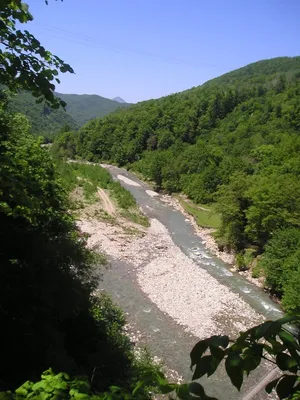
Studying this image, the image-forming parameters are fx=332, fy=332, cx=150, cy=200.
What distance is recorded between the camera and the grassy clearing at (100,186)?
122 ft

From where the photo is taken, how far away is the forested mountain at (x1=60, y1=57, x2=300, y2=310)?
81.6 feet

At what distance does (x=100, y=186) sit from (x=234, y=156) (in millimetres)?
25240

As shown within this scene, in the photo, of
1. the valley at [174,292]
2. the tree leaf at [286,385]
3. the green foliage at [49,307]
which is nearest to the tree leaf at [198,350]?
the tree leaf at [286,385]

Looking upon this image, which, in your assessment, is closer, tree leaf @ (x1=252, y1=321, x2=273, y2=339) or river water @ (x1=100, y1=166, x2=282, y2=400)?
tree leaf @ (x1=252, y1=321, x2=273, y2=339)

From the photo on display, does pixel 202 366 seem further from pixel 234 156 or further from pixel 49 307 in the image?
pixel 234 156

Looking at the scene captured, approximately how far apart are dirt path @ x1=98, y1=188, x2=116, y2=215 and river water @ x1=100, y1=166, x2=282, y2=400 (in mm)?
8319

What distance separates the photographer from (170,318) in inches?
699

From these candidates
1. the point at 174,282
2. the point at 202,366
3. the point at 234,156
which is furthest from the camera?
the point at 234,156

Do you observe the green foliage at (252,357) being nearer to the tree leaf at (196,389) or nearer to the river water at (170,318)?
the tree leaf at (196,389)

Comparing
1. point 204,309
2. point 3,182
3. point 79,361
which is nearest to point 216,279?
point 204,309

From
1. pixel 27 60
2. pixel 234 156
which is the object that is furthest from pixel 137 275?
pixel 234 156

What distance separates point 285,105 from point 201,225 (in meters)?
57.3

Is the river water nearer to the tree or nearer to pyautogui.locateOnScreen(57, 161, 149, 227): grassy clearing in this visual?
pyautogui.locateOnScreen(57, 161, 149, 227): grassy clearing

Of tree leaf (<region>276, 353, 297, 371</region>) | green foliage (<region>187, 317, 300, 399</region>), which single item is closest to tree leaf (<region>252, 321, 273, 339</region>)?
green foliage (<region>187, 317, 300, 399</region>)
